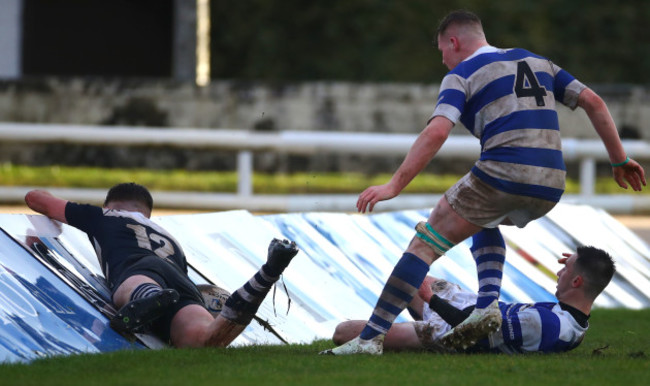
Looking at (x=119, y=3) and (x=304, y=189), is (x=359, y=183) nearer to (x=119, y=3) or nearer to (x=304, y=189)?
(x=304, y=189)

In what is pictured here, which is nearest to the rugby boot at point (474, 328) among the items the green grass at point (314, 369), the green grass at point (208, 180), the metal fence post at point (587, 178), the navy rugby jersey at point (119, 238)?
the green grass at point (314, 369)

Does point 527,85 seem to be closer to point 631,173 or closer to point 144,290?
point 631,173

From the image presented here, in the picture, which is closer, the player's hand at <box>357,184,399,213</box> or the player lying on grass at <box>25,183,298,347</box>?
the player's hand at <box>357,184,399,213</box>

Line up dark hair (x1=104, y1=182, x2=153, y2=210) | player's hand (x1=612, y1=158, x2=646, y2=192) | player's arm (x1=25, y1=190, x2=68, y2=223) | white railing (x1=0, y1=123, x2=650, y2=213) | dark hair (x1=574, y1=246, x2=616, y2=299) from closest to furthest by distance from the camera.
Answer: dark hair (x1=574, y1=246, x2=616, y2=299) → player's hand (x1=612, y1=158, x2=646, y2=192) → player's arm (x1=25, y1=190, x2=68, y2=223) → dark hair (x1=104, y1=182, x2=153, y2=210) → white railing (x1=0, y1=123, x2=650, y2=213)

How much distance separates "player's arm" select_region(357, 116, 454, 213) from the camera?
16.9 feet

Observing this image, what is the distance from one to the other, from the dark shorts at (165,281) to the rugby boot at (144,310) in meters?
0.26

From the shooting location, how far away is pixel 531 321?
5.52 m

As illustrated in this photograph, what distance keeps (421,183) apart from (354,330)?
400 inches

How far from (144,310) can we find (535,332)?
1.77 metres

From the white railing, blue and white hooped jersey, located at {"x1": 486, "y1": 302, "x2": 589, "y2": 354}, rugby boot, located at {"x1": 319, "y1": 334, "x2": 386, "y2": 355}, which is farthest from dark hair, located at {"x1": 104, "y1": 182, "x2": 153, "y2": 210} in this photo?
the white railing

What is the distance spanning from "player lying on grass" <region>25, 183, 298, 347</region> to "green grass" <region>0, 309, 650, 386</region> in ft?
0.63

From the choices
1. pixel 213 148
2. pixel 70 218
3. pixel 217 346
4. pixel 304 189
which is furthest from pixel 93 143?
pixel 217 346

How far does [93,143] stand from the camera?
13711 millimetres

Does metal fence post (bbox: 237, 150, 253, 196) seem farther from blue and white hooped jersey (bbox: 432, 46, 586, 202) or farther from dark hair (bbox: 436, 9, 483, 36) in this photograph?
blue and white hooped jersey (bbox: 432, 46, 586, 202)
